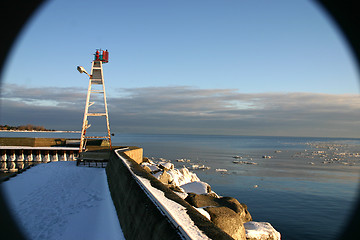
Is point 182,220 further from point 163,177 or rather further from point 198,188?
point 163,177

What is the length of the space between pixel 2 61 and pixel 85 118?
1974 centimetres

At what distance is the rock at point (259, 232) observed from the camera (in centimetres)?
948

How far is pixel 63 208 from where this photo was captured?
932 cm

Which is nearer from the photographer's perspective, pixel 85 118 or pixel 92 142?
pixel 85 118

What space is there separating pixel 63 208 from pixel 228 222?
19.5ft

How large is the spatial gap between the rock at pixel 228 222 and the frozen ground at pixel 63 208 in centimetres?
294

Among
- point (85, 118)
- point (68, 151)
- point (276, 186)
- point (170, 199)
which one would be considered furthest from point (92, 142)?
point (170, 199)

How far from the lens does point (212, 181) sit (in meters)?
28.8

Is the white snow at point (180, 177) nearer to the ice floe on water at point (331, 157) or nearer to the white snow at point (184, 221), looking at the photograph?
the white snow at point (184, 221)

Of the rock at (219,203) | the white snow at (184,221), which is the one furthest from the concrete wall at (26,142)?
the white snow at (184,221)

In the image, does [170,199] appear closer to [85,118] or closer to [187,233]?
[187,233]

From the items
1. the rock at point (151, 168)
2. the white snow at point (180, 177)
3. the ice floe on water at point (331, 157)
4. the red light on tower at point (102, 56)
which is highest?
the red light on tower at point (102, 56)

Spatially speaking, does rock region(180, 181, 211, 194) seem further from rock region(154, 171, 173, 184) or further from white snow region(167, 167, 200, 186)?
white snow region(167, 167, 200, 186)

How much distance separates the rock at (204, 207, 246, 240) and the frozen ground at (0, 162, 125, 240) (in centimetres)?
294
